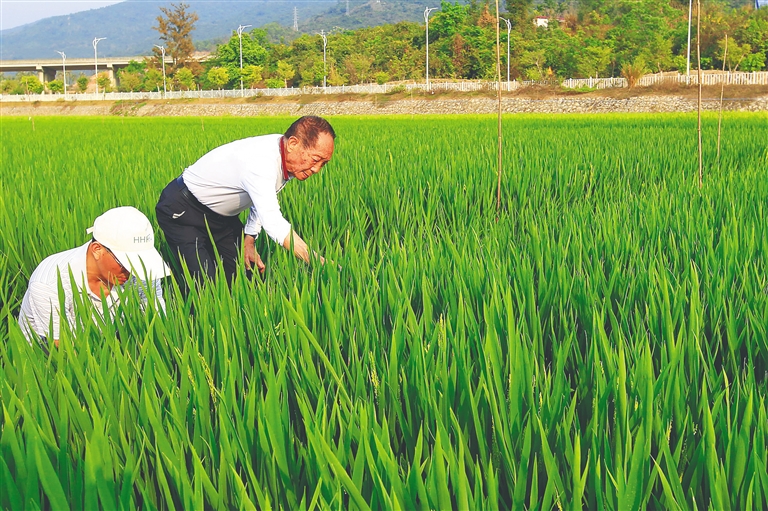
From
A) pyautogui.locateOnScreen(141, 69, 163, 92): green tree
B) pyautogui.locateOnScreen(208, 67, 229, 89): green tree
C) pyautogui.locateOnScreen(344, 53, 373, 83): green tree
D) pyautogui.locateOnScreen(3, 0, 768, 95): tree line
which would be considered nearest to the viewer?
pyautogui.locateOnScreen(3, 0, 768, 95): tree line

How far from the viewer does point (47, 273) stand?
7.50 ft

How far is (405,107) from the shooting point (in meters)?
32.6

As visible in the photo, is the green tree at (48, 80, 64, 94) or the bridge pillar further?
the bridge pillar

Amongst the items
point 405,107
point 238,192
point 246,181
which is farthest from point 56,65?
point 246,181

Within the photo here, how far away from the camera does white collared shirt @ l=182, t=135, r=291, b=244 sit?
8.64 feet

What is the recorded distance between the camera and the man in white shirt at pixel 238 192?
2607 millimetres

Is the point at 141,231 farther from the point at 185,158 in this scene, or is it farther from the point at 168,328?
the point at 185,158

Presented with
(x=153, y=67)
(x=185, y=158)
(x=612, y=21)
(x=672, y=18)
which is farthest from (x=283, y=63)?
(x=185, y=158)

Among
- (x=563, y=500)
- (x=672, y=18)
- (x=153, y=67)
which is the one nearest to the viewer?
(x=563, y=500)

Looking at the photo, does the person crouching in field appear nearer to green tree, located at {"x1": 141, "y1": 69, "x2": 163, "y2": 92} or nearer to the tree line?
the tree line

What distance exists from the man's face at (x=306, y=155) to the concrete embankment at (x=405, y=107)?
2284cm

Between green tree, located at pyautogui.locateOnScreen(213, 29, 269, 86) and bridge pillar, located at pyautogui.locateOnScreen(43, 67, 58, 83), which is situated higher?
bridge pillar, located at pyautogui.locateOnScreen(43, 67, 58, 83)

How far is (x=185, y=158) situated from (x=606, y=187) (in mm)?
3799

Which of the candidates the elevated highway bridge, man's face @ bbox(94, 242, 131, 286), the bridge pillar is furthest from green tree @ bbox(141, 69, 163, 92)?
man's face @ bbox(94, 242, 131, 286)
